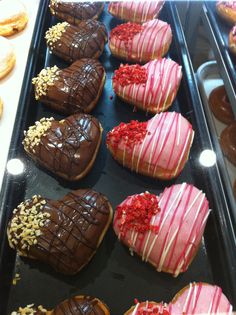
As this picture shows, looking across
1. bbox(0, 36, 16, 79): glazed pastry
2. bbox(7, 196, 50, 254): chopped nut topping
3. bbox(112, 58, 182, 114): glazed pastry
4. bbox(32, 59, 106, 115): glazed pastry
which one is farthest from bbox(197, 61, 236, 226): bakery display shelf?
bbox(0, 36, 16, 79): glazed pastry

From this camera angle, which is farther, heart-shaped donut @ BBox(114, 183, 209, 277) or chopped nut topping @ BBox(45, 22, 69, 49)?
chopped nut topping @ BBox(45, 22, 69, 49)

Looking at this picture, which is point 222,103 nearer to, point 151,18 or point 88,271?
point 151,18

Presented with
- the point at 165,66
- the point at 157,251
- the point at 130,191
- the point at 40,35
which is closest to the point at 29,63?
the point at 40,35

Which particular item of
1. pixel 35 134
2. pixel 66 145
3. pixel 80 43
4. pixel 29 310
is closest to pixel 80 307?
pixel 29 310

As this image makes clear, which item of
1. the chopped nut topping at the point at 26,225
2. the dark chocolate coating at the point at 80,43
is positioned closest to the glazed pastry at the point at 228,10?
the dark chocolate coating at the point at 80,43

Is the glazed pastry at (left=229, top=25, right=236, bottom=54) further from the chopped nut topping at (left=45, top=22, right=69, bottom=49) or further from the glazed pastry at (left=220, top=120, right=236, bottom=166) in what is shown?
the chopped nut topping at (left=45, top=22, right=69, bottom=49)

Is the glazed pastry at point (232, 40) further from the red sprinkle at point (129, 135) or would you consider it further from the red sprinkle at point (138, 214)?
the red sprinkle at point (138, 214)

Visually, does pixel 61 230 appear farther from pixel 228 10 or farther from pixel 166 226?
pixel 228 10
